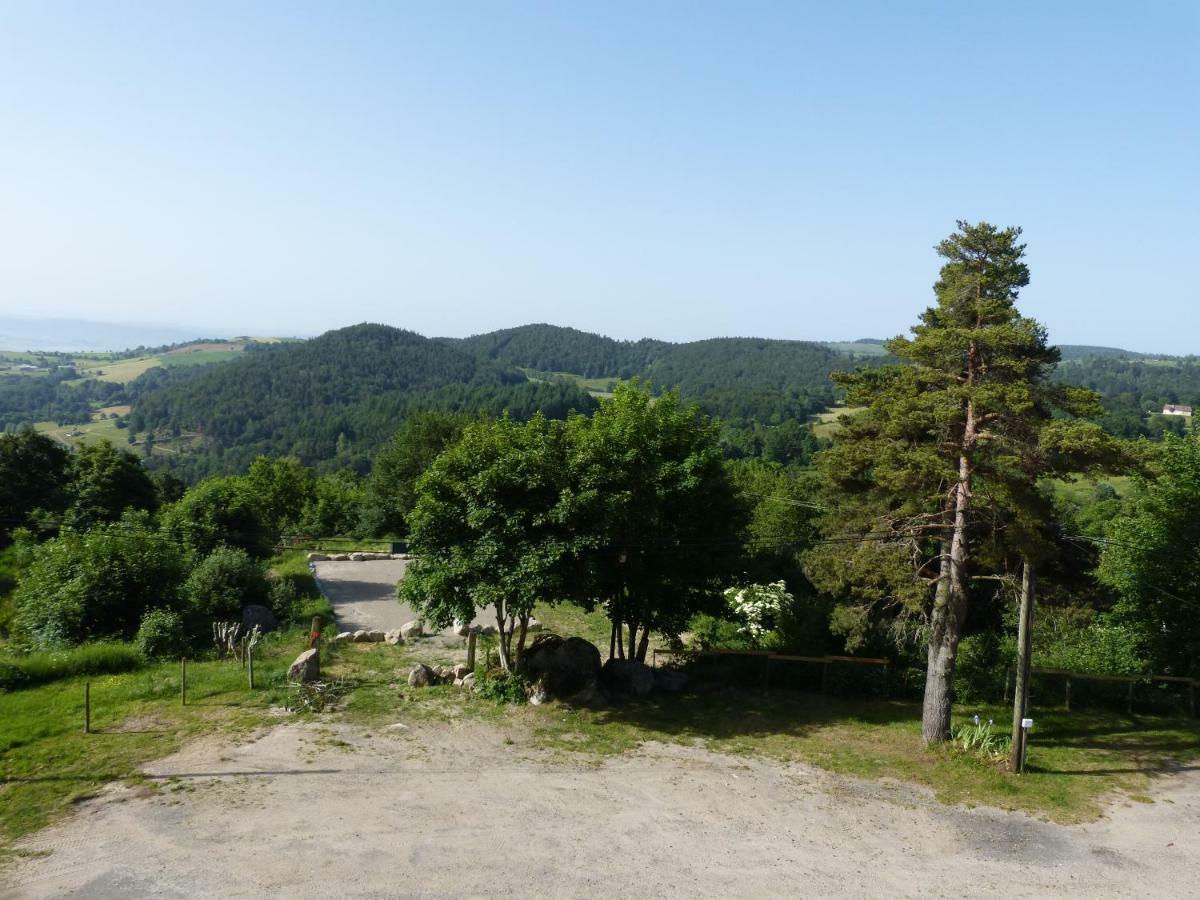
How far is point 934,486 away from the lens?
16.1 metres

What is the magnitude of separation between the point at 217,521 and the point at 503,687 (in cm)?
1755

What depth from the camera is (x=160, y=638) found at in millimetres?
20844

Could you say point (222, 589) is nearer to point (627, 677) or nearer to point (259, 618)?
point (259, 618)

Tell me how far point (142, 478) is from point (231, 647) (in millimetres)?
27895

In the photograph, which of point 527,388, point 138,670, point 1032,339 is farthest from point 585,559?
point 527,388

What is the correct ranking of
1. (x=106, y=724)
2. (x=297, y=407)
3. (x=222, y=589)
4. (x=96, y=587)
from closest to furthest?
(x=106, y=724) → (x=96, y=587) → (x=222, y=589) → (x=297, y=407)

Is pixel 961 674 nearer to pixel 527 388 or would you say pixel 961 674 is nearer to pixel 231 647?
pixel 231 647

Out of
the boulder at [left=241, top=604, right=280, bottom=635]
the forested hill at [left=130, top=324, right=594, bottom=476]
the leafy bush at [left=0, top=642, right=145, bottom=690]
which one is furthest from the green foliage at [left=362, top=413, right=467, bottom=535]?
the forested hill at [left=130, top=324, right=594, bottom=476]

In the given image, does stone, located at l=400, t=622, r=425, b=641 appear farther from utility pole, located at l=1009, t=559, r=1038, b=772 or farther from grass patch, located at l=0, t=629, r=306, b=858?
utility pole, located at l=1009, t=559, r=1038, b=772

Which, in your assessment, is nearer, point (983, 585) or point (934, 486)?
point (934, 486)

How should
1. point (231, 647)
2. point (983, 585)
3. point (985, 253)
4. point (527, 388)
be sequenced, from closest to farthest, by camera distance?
point (985, 253), point (231, 647), point (983, 585), point (527, 388)

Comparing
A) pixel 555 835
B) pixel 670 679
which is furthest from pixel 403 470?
pixel 555 835

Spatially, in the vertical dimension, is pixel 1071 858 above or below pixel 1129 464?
below

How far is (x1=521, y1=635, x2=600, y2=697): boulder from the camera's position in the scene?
18.3 m
